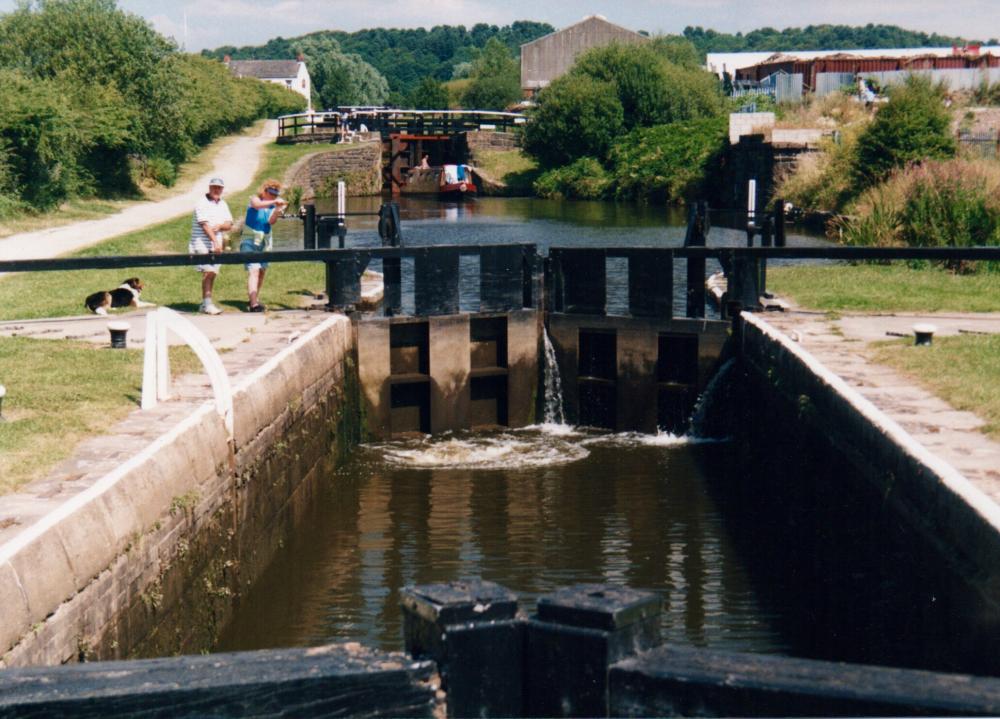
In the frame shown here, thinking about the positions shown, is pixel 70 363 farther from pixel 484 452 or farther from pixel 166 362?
pixel 484 452

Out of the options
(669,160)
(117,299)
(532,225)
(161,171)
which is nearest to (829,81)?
(669,160)

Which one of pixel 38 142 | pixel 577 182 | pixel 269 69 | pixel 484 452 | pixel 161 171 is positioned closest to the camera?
pixel 484 452

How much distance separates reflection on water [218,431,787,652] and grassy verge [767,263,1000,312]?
2.52 meters

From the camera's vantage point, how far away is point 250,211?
15148mm

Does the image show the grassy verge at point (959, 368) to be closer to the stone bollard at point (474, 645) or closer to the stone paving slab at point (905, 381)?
the stone paving slab at point (905, 381)

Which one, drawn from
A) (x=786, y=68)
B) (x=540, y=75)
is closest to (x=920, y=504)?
(x=786, y=68)

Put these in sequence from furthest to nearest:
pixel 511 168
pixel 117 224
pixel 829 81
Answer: pixel 511 168, pixel 829 81, pixel 117 224

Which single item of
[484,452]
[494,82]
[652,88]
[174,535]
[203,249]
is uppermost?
[494,82]

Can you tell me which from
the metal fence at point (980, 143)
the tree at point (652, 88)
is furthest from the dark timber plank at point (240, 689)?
the tree at point (652, 88)

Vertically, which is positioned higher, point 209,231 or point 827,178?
point 827,178

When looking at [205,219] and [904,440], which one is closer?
[904,440]

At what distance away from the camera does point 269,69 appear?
138 meters

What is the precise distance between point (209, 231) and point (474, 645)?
39.1ft

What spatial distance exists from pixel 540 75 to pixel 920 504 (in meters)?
98.0
